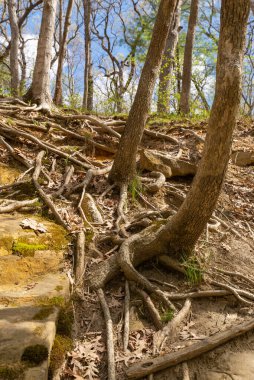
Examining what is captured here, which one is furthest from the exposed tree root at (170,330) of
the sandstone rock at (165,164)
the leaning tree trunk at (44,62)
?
the leaning tree trunk at (44,62)

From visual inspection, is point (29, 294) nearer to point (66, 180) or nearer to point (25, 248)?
point (25, 248)

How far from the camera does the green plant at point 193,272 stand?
3373 mm

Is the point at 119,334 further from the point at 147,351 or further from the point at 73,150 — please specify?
the point at 73,150

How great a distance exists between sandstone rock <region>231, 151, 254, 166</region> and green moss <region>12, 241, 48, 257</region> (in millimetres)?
4754

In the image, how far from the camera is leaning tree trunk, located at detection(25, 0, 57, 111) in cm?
711

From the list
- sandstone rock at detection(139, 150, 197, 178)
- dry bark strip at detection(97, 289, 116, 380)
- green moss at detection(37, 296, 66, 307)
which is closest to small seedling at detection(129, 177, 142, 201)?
sandstone rock at detection(139, 150, 197, 178)

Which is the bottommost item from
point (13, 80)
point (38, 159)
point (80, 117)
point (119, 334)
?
point (119, 334)

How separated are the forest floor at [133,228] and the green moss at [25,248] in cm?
36

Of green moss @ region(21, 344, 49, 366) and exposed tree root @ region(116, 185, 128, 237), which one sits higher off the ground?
exposed tree root @ region(116, 185, 128, 237)

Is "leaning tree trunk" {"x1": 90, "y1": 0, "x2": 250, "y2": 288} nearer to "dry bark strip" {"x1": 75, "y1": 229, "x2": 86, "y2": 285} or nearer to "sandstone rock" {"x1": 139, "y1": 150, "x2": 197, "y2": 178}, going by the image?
"dry bark strip" {"x1": 75, "y1": 229, "x2": 86, "y2": 285}

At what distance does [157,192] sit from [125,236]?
5.04 ft

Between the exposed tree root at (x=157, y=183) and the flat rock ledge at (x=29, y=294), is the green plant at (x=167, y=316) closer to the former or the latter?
the flat rock ledge at (x=29, y=294)

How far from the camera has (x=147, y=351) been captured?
8.55ft

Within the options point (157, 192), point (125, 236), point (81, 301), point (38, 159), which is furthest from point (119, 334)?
point (38, 159)
